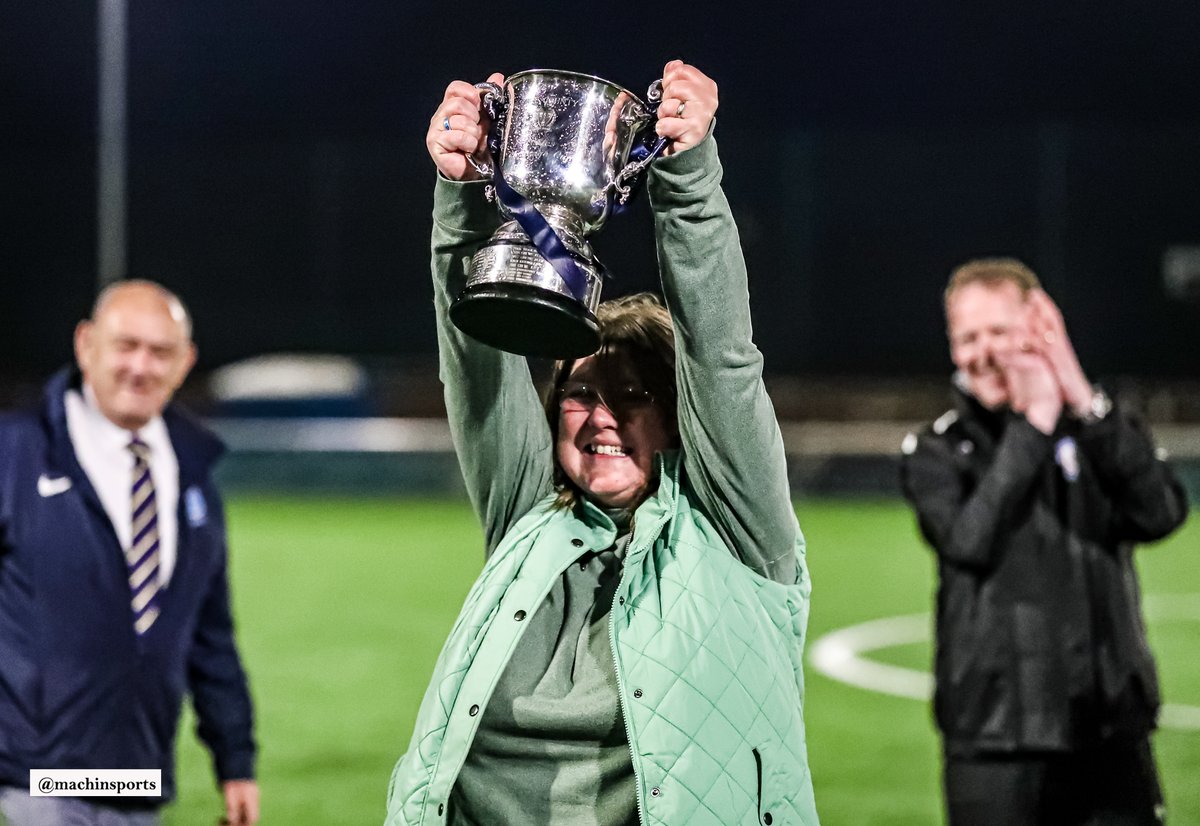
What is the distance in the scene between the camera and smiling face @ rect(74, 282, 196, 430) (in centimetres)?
352

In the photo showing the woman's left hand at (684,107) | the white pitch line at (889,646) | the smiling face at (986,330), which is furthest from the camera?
the white pitch line at (889,646)

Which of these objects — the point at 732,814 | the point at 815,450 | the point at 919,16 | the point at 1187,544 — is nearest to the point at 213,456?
the point at 732,814

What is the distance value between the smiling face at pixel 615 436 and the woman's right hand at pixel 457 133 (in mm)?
403

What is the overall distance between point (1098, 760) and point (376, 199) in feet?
60.1

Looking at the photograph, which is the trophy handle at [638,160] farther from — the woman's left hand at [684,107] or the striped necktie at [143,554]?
the striped necktie at [143,554]

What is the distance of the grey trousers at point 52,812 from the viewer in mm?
3150

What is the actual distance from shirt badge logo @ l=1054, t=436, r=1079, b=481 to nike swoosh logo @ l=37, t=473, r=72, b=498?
2447mm

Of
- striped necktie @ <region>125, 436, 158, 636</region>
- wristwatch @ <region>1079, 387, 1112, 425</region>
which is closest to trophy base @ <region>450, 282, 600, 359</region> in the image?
striped necktie @ <region>125, 436, 158, 636</region>

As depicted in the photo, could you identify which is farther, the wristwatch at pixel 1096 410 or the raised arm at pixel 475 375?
the wristwatch at pixel 1096 410

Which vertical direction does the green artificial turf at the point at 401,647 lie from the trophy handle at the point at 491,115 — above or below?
below

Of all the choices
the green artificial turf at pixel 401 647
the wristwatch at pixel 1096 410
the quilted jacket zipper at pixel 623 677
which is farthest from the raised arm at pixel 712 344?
the green artificial turf at pixel 401 647

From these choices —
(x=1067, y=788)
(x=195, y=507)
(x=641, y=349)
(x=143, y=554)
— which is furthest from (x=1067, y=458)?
(x=143, y=554)

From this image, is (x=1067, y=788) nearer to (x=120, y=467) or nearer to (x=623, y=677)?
(x=623, y=677)

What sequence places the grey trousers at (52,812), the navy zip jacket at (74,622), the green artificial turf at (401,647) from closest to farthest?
1. the grey trousers at (52,812)
2. the navy zip jacket at (74,622)
3. the green artificial turf at (401,647)
